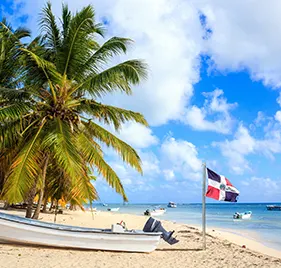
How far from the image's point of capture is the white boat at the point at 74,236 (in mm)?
9281

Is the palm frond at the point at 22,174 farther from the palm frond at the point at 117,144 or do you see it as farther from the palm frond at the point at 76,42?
the palm frond at the point at 76,42

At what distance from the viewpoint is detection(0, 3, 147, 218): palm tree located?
36.0 ft

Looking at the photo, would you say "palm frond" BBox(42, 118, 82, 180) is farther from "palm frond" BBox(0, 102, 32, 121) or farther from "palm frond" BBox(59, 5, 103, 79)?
"palm frond" BBox(59, 5, 103, 79)

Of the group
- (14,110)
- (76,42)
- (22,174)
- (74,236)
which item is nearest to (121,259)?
(74,236)

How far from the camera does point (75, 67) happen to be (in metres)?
12.2

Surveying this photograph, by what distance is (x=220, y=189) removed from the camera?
11.2 m

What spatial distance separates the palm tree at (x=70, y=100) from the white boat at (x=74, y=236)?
3.98 ft

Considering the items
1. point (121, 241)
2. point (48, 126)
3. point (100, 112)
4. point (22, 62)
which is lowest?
point (121, 241)

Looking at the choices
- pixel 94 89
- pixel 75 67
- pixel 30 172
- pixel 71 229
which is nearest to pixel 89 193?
pixel 71 229

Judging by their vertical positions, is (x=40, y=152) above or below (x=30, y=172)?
above

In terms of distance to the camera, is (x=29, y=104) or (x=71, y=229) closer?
(x=71, y=229)

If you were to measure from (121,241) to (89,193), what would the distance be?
5.28 ft

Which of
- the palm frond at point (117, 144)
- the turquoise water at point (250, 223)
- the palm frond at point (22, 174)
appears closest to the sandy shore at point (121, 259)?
the palm frond at point (22, 174)

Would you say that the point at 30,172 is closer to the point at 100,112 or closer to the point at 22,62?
the point at 100,112
